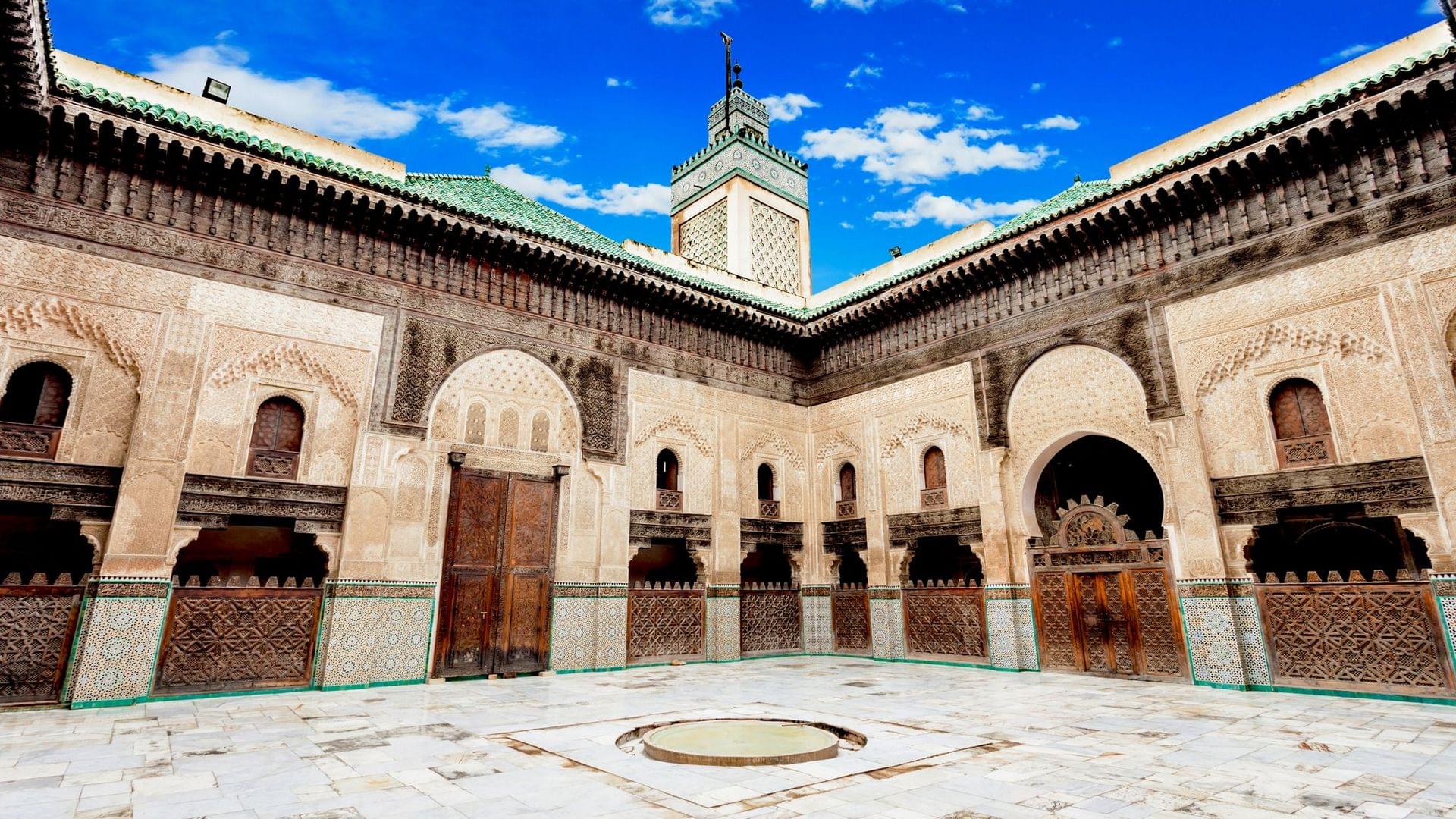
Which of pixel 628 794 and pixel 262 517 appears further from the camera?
pixel 262 517

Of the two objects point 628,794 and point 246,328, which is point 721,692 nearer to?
point 628,794

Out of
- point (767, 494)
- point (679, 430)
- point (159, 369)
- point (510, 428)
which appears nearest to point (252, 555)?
point (159, 369)

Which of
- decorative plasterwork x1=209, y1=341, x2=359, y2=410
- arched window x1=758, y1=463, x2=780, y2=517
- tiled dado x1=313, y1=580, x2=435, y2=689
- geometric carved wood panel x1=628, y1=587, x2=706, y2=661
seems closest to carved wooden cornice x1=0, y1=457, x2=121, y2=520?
decorative plasterwork x1=209, y1=341, x2=359, y2=410

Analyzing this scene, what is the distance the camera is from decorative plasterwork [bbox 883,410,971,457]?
33.0ft

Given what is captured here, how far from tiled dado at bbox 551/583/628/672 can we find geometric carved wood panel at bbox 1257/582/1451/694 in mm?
6846

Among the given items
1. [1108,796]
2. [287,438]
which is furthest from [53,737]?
[1108,796]

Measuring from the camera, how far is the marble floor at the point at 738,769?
10.7 feet

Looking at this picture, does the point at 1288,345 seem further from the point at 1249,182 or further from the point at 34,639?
the point at 34,639

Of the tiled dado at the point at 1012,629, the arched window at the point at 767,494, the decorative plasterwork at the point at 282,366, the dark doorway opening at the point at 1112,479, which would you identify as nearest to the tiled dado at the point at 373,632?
the decorative plasterwork at the point at 282,366

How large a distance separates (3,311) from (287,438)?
2418 mm

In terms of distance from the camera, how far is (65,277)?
6.77 m

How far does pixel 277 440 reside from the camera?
7.53m

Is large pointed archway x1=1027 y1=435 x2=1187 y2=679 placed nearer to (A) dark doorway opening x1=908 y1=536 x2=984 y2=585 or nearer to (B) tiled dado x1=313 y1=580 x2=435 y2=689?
(A) dark doorway opening x1=908 y1=536 x2=984 y2=585

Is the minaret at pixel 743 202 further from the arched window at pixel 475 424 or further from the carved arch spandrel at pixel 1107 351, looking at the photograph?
the arched window at pixel 475 424
